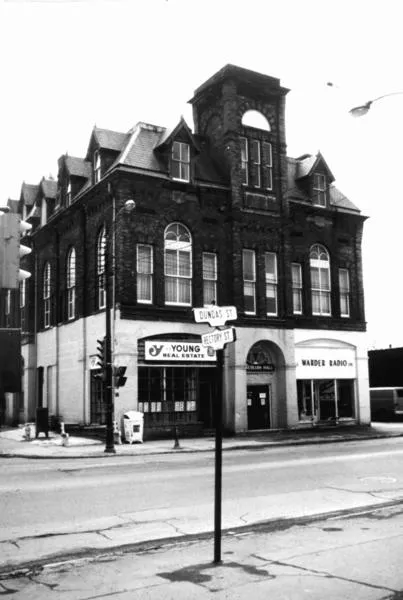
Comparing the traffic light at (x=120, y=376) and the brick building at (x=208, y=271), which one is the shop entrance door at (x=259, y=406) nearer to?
the brick building at (x=208, y=271)

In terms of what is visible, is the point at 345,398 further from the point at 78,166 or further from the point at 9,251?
the point at 9,251

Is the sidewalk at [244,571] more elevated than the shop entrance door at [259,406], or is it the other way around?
the shop entrance door at [259,406]

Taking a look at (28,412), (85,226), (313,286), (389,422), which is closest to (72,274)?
(85,226)

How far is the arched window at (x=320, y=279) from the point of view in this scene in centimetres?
3294

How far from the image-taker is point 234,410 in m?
28.8

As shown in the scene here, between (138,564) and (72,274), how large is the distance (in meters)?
25.6

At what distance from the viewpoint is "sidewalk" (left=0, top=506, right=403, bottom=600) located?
6273mm

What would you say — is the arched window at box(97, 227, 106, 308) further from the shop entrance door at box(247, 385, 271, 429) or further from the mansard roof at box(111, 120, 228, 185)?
the shop entrance door at box(247, 385, 271, 429)

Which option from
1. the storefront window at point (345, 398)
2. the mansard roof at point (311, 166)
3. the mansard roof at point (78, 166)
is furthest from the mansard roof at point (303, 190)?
the mansard roof at point (78, 166)

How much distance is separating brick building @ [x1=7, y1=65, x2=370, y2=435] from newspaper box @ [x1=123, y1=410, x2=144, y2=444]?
801 mm

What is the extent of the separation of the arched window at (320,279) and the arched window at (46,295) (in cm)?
1359

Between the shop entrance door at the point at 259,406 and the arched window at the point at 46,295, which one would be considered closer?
the shop entrance door at the point at 259,406

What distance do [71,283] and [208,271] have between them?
710 centimetres

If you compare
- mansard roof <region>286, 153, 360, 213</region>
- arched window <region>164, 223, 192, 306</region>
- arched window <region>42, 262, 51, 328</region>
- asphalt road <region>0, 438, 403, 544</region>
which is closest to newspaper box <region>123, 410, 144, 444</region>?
arched window <region>164, 223, 192, 306</region>
